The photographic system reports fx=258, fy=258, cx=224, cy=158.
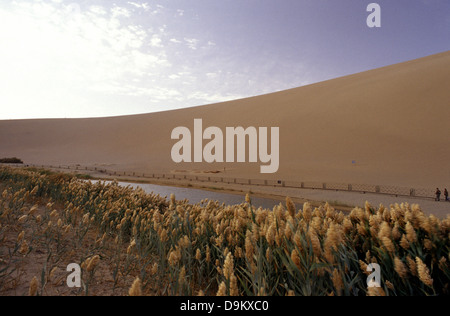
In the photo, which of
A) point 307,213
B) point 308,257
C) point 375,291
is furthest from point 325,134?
point 375,291

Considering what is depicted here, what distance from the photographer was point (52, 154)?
181 ft

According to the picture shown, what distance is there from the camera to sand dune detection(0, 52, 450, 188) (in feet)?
90.5

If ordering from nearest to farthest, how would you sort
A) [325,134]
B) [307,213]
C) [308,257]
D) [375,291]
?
[375,291] → [308,257] → [307,213] → [325,134]

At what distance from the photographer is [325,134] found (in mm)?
37594

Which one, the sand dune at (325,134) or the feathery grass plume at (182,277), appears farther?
the sand dune at (325,134)

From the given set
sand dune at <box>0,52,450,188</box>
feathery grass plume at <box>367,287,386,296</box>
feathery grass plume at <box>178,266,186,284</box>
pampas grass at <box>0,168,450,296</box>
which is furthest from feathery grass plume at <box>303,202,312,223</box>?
sand dune at <box>0,52,450,188</box>

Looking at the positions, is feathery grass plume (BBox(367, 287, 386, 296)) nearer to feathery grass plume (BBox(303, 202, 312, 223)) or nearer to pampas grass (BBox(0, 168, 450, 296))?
pampas grass (BBox(0, 168, 450, 296))

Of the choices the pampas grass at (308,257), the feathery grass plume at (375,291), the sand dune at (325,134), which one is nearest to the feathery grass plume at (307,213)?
the pampas grass at (308,257)

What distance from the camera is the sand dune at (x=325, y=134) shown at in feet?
90.5

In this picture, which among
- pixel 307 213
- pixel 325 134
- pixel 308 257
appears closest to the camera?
pixel 308 257

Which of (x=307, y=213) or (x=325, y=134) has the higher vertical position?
(x=325, y=134)

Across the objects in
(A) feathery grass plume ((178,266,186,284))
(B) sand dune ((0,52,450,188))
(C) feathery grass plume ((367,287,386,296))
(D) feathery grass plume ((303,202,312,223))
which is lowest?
(A) feathery grass plume ((178,266,186,284))

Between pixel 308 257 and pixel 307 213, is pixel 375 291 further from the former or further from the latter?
pixel 307 213

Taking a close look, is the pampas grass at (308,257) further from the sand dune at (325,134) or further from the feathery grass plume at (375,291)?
the sand dune at (325,134)
